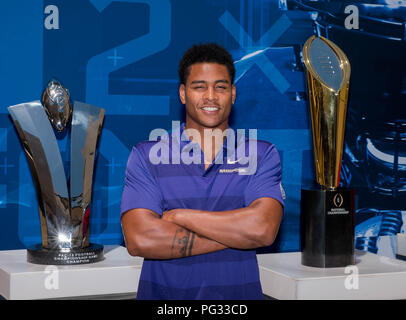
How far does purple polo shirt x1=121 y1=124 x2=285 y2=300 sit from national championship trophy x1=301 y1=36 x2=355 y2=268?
1.17ft

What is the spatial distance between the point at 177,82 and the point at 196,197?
3.12 feet

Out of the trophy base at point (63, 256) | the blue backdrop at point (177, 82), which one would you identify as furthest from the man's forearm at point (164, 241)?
the blue backdrop at point (177, 82)

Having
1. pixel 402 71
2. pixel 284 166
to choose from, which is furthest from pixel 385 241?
pixel 402 71

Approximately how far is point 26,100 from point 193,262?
1065 mm

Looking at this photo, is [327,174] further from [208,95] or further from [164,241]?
[164,241]

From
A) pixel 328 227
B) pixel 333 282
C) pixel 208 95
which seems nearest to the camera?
pixel 208 95

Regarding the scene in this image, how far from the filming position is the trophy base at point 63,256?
83.9 inches

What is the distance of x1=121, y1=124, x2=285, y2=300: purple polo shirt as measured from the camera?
1.76 metres

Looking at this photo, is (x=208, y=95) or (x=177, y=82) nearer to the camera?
(x=208, y=95)

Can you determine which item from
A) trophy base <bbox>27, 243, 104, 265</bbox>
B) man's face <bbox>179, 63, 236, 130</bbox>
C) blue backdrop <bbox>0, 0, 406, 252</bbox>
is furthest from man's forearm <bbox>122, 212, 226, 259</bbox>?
blue backdrop <bbox>0, 0, 406, 252</bbox>

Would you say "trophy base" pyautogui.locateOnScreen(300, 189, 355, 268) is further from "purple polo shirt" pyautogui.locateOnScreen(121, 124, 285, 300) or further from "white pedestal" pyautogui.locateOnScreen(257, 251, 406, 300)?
"purple polo shirt" pyautogui.locateOnScreen(121, 124, 285, 300)

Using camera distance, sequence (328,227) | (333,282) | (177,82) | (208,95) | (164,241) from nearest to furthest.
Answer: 1. (164,241)
2. (208,95)
3. (333,282)
4. (328,227)
5. (177,82)

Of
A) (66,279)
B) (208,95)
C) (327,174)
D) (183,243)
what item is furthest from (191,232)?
(327,174)

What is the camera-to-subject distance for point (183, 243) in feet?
5.67
